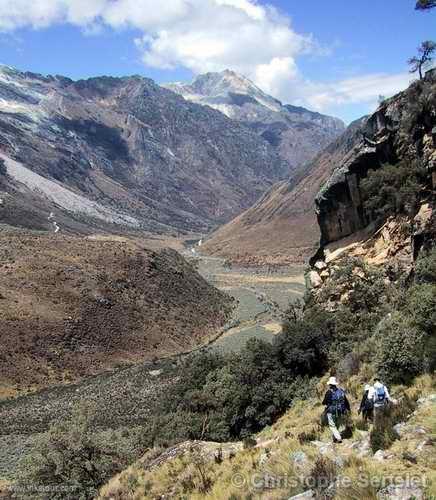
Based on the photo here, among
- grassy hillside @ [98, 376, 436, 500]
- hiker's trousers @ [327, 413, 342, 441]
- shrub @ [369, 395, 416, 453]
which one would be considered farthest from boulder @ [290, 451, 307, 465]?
shrub @ [369, 395, 416, 453]

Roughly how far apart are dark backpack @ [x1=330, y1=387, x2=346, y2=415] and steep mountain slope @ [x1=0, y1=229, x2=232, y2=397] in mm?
45091

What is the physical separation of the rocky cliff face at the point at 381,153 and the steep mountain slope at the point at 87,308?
33.7m

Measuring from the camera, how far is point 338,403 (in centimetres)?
1327

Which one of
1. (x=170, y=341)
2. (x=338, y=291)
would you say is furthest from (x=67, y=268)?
(x=338, y=291)

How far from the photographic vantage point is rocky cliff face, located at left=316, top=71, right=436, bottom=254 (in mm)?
31047

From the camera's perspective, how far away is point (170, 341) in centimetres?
6794

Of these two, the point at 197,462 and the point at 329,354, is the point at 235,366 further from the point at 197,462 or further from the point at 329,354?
the point at 197,462

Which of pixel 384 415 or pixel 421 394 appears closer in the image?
pixel 384 415

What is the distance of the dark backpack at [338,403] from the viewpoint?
43.4 feet

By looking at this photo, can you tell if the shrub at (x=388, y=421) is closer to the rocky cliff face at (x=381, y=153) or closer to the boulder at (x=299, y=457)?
the boulder at (x=299, y=457)

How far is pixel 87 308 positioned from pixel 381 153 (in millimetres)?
45474

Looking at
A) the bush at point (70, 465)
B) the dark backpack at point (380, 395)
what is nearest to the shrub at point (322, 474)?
the dark backpack at point (380, 395)

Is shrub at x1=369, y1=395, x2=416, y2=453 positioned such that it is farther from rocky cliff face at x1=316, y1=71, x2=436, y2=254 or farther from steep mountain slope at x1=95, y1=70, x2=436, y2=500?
rocky cliff face at x1=316, y1=71, x2=436, y2=254

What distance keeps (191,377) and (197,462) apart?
19.4m
